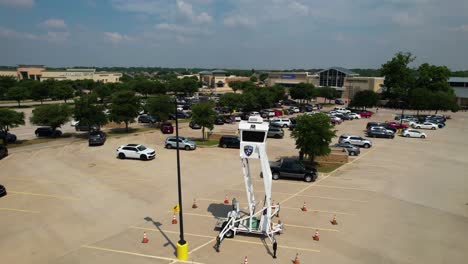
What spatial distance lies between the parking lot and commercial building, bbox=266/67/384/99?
70.0 meters

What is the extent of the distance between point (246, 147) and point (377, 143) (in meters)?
31.0

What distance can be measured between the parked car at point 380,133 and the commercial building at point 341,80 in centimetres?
5666

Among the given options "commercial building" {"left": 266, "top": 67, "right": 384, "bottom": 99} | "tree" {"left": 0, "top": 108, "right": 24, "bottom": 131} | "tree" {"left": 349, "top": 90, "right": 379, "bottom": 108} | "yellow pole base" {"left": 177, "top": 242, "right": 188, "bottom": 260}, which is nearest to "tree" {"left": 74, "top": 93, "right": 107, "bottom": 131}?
"tree" {"left": 0, "top": 108, "right": 24, "bottom": 131}

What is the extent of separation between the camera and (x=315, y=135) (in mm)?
28484

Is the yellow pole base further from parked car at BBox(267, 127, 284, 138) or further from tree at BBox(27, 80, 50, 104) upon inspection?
tree at BBox(27, 80, 50, 104)

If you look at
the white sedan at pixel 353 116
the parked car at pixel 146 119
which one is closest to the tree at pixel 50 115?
the parked car at pixel 146 119

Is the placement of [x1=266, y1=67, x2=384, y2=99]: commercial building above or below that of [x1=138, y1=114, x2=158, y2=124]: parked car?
above

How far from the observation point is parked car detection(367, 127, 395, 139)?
45.0 m

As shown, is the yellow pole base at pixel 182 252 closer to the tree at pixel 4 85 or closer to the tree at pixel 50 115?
the tree at pixel 50 115

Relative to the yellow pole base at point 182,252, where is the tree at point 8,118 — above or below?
above

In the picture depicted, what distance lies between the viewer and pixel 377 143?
41.6 meters

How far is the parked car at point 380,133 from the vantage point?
4500 cm

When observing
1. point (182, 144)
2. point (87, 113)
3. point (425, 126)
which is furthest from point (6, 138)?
point (425, 126)

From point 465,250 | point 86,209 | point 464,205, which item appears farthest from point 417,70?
point 86,209
